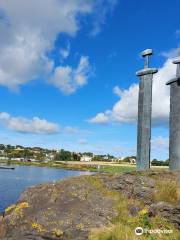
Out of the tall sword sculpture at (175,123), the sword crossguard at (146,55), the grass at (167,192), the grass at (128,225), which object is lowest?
the grass at (128,225)

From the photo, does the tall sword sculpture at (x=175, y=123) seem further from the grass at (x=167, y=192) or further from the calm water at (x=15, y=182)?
the calm water at (x=15, y=182)

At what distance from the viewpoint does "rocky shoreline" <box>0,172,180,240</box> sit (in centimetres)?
1241

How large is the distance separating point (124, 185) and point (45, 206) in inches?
112

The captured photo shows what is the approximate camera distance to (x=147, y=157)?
19391mm

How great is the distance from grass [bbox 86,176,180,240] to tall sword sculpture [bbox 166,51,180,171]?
5096 millimetres

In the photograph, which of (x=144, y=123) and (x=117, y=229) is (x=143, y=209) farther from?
(x=144, y=123)

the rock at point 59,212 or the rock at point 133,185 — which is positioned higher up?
the rock at point 133,185

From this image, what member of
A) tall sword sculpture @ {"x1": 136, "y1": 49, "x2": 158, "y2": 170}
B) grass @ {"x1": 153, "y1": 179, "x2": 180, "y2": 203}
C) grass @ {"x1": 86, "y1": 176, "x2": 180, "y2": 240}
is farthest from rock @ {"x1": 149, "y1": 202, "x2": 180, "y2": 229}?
tall sword sculpture @ {"x1": 136, "y1": 49, "x2": 158, "y2": 170}

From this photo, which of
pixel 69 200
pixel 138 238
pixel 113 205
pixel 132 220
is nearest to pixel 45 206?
pixel 69 200

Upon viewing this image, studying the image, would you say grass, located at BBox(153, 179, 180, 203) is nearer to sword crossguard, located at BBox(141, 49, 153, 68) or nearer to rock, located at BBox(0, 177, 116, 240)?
rock, located at BBox(0, 177, 116, 240)

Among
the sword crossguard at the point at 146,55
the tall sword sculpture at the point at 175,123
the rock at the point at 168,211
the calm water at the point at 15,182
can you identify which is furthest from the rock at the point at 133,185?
the calm water at the point at 15,182

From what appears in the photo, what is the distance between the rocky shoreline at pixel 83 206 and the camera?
489 inches

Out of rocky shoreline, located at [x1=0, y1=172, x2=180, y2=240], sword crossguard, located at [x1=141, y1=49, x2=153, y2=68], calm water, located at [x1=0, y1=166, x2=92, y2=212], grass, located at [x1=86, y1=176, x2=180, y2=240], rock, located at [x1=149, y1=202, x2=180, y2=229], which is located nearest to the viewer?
grass, located at [x1=86, y1=176, x2=180, y2=240]

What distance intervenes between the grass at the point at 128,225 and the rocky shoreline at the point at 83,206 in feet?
0.19
